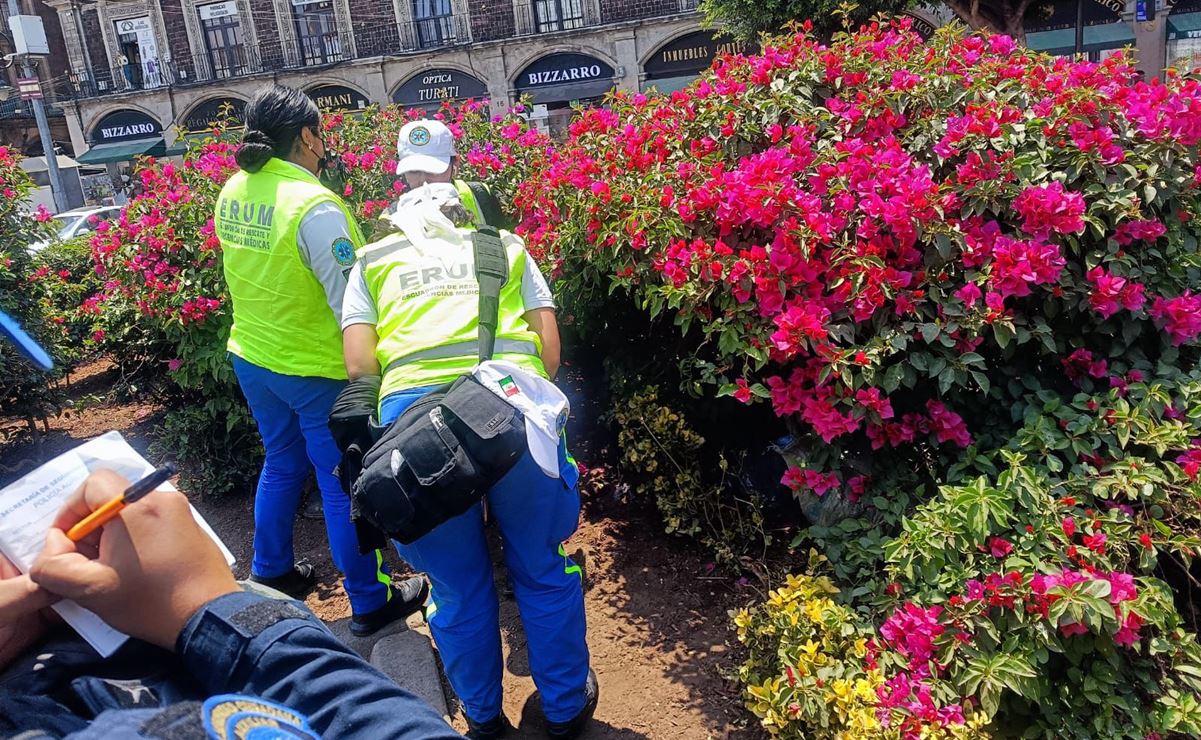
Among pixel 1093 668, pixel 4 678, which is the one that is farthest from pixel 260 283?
pixel 1093 668

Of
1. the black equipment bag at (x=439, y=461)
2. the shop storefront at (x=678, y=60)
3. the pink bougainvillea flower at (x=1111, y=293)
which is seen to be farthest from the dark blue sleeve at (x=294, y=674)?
the shop storefront at (x=678, y=60)

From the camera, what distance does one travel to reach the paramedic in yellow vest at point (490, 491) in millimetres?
2203

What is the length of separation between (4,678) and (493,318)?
4.76 ft

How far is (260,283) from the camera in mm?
2836

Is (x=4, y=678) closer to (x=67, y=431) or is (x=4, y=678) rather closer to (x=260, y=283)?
(x=260, y=283)

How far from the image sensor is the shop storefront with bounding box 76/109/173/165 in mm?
27062

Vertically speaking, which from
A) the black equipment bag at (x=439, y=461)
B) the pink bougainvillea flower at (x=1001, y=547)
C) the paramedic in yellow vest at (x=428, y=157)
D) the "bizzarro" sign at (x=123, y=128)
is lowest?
the pink bougainvillea flower at (x=1001, y=547)

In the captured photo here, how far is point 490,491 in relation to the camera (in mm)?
2182

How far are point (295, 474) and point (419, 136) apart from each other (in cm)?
141

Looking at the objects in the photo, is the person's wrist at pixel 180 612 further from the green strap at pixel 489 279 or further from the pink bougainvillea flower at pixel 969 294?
the pink bougainvillea flower at pixel 969 294

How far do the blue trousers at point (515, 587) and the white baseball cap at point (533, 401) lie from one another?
0.23 feet

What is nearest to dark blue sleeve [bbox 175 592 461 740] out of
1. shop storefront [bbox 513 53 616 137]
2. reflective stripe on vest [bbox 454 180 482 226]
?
reflective stripe on vest [bbox 454 180 482 226]

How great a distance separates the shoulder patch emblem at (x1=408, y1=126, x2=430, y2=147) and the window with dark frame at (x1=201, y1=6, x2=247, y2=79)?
2745 cm

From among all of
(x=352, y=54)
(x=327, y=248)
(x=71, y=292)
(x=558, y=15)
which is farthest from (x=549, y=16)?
(x=327, y=248)
